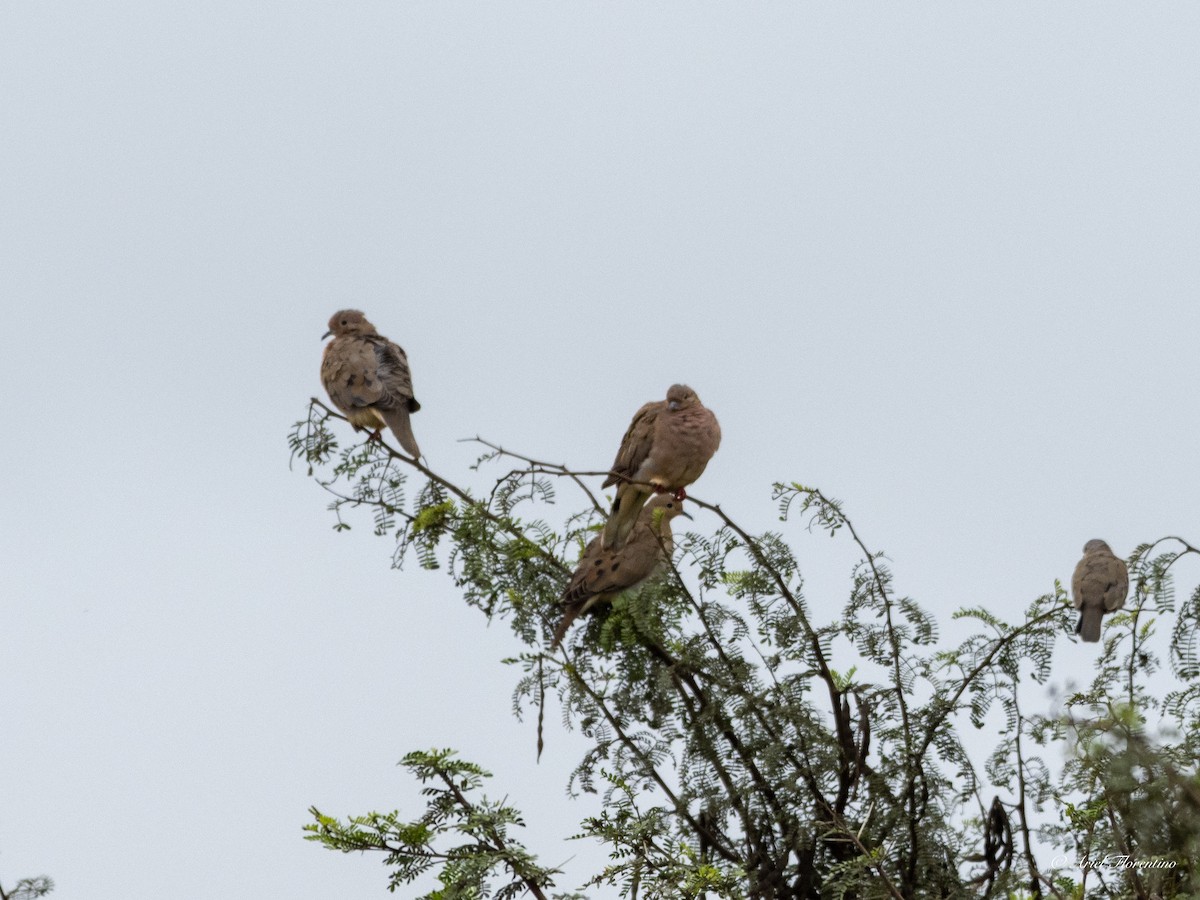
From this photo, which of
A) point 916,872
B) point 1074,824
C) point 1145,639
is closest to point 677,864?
point 916,872

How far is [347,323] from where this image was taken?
27.1ft

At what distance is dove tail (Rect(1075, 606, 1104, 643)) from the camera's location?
647 cm

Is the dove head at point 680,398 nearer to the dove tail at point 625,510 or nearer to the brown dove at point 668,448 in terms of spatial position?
the brown dove at point 668,448

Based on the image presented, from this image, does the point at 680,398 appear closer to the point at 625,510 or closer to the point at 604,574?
the point at 625,510

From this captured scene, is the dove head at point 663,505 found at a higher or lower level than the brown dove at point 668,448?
lower

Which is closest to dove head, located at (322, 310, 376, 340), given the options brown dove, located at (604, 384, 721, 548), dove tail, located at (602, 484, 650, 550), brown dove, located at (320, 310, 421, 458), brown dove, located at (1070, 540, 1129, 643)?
brown dove, located at (320, 310, 421, 458)

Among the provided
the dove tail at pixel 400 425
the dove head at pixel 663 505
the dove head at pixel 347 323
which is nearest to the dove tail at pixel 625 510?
the dove head at pixel 663 505

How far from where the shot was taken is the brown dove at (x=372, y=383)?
7.19 meters

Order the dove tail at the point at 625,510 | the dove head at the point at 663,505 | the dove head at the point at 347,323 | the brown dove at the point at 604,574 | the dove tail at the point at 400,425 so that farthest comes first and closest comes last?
the dove head at the point at 347,323
the dove tail at the point at 400,425
the dove head at the point at 663,505
the dove tail at the point at 625,510
the brown dove at the point at 604,574

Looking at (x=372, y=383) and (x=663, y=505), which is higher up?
(x=372, y=383)

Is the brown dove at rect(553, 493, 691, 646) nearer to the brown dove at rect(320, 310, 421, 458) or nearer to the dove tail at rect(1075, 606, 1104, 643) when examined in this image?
the brown dove at rect(320, 310, 421, 458)

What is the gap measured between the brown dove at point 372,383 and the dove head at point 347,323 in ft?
0.59

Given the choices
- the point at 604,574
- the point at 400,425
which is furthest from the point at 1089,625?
the point at 400,425

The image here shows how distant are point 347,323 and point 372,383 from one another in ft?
3.34
